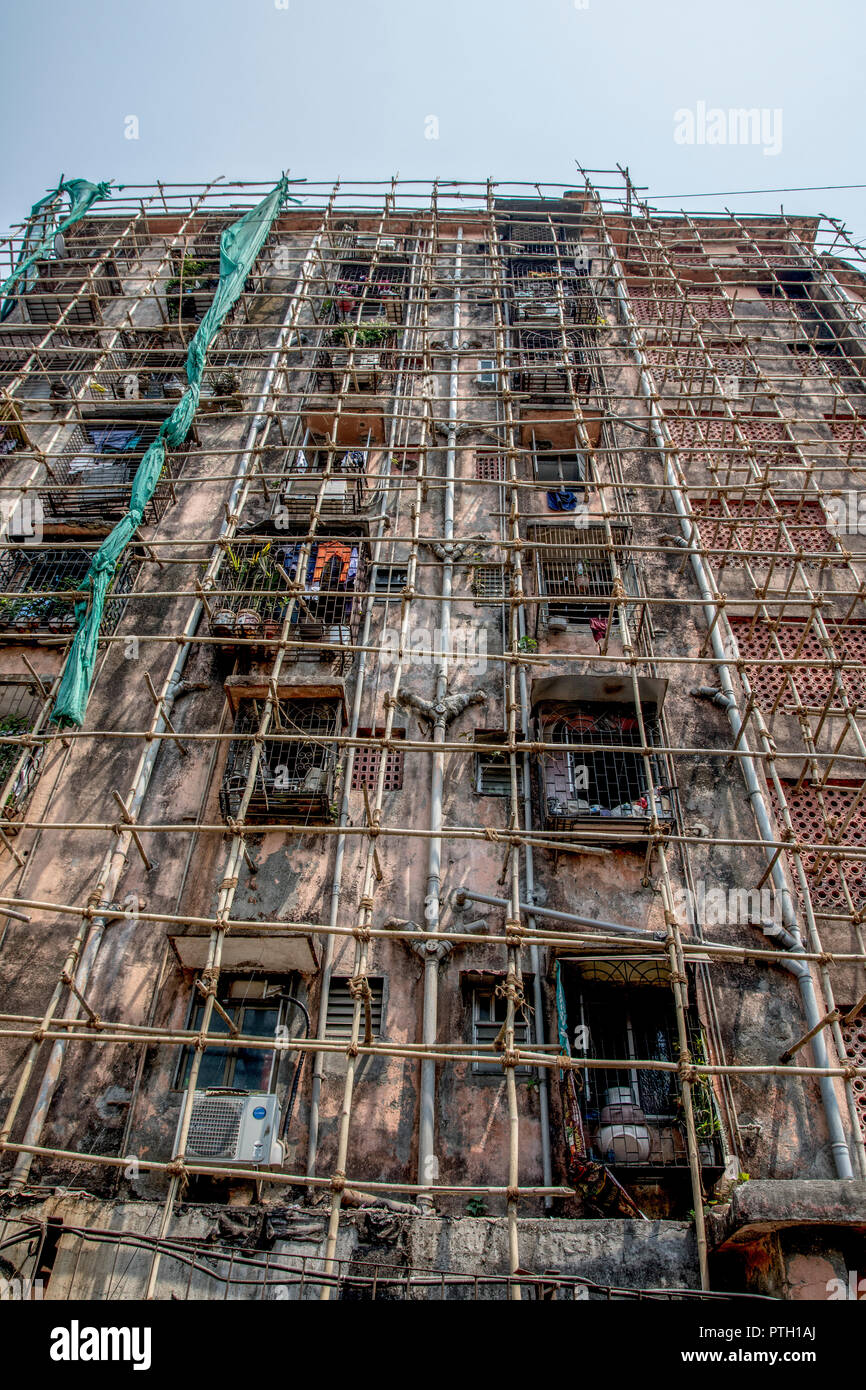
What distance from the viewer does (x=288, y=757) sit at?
39.2 ft

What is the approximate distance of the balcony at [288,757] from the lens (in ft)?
37.3

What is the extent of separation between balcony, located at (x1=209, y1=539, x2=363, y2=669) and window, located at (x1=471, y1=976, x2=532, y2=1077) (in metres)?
4.46

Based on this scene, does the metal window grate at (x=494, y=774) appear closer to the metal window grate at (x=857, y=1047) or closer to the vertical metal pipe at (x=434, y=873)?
the vertical metal pipe at (x=434, y=873)

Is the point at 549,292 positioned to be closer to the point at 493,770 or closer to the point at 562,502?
the point at 562,502

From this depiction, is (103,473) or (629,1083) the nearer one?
(629,1083)

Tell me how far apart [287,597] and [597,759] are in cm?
449

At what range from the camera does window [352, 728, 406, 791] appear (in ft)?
40.1

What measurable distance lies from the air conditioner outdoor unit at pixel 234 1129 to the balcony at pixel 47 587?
6.58m

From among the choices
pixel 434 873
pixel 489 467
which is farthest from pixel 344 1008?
pixel 489 467

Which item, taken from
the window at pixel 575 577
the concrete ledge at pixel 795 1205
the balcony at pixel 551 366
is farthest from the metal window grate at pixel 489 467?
the concrete ledge at pixel 795 1205

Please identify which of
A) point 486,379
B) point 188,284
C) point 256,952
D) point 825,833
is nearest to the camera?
point 256,952

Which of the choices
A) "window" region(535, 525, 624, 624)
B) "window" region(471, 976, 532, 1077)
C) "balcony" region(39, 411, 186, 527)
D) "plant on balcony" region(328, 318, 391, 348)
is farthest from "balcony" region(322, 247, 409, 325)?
"window" region(471, 976, 532, 1077)

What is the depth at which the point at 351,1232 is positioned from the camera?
852 cm

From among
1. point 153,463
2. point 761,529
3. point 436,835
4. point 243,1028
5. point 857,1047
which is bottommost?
point 857,1047
